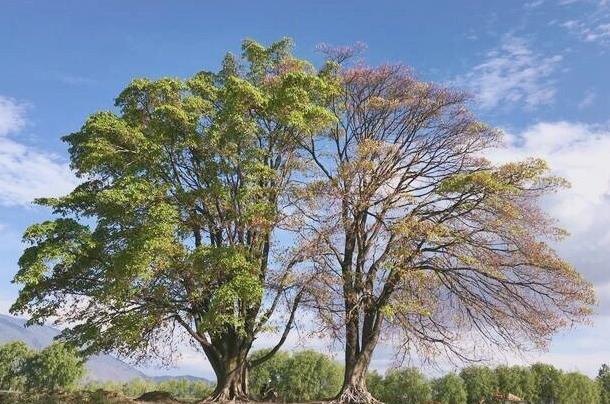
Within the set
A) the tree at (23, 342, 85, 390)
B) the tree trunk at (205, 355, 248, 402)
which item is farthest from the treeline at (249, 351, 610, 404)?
the tree trunk at (205, 355, 248, 402)

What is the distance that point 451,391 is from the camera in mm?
92062

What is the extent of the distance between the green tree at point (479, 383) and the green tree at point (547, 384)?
624cm

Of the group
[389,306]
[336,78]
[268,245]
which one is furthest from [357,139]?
[389,306]

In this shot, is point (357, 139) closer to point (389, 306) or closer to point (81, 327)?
point (389, 306)

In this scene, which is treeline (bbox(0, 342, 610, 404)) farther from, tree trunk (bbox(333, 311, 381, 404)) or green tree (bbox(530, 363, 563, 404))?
tree trunk (bbox(333, 311, 381, 404))

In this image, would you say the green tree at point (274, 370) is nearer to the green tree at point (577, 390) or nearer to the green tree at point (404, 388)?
the green tree at point (404, 388)

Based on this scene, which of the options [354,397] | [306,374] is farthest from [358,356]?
[306,374]

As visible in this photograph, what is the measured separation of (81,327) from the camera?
79.7 feet

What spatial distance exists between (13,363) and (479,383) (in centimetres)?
8188

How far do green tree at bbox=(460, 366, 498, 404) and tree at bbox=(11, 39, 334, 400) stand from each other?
7245 centimetres

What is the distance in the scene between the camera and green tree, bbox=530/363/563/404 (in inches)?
3435

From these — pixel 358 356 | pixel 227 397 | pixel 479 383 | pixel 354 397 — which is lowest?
pixel 227 397

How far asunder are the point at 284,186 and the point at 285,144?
1.94m

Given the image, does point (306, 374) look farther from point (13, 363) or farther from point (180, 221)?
point (180, 221)
